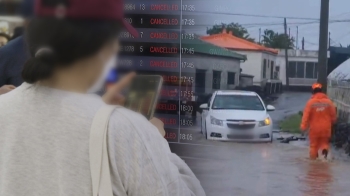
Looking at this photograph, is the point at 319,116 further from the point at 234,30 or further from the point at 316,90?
the point at 234,30

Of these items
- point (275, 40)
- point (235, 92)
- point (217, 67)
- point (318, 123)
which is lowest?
point (318, 123)

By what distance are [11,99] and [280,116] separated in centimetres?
158

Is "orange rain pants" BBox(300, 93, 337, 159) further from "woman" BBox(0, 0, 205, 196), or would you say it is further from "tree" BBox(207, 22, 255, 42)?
"woman" BBox(0, 0, 205, 196)

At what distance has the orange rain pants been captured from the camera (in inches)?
98.0

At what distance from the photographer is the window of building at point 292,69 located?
2510 millimetres

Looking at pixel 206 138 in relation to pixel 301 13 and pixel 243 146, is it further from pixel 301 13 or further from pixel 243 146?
pixel 301 13

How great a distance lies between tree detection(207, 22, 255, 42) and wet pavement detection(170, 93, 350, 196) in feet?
0.98

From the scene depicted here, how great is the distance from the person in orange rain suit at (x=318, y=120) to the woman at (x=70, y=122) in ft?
4.75

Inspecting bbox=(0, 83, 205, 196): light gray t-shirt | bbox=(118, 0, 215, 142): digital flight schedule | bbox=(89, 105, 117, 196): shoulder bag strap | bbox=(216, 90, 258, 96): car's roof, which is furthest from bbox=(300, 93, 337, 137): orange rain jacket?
bbox=(89, 105, 117, 196): shoulder bag strap

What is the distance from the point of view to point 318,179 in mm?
2551

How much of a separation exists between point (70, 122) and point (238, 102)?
154 cm

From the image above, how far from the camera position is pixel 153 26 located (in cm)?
271

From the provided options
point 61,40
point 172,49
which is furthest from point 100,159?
point 172,49

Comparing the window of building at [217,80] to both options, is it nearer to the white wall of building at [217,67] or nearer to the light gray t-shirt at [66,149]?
the white wall of building at [217,67]
